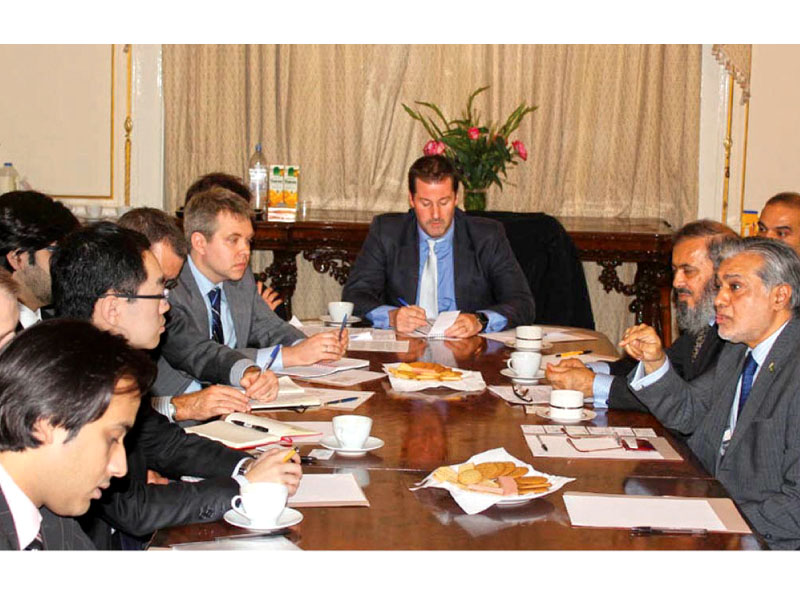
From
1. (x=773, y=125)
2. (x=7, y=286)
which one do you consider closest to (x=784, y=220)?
(x=773, y=125)

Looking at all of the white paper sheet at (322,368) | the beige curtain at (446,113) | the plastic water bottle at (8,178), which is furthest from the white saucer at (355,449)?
the plastic water bottle at (8,178)

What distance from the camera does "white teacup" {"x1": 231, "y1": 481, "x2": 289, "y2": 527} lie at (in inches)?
72.6

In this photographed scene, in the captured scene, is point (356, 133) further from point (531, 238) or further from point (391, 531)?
point (391, 531)

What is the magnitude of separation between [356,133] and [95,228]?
3.99 m

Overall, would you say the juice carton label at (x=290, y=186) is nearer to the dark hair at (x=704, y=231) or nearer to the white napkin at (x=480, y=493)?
the dark hair at (x=704, y=231)

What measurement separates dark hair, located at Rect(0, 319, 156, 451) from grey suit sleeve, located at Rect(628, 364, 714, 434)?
1637 mm

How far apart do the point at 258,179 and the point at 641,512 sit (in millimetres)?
4437

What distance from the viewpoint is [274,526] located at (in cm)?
185

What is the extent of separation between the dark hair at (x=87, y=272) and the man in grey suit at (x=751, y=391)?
134 centimetres

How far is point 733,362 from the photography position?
9.15ft

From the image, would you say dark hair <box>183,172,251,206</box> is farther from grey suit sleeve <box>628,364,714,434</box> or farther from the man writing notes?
grey suit sleeve <box>628,364,714,434</box>

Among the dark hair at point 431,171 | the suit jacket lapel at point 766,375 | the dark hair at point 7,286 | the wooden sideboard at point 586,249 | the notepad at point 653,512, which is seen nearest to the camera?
the notepad at point 653,512

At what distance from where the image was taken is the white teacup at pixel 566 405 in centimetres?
275
